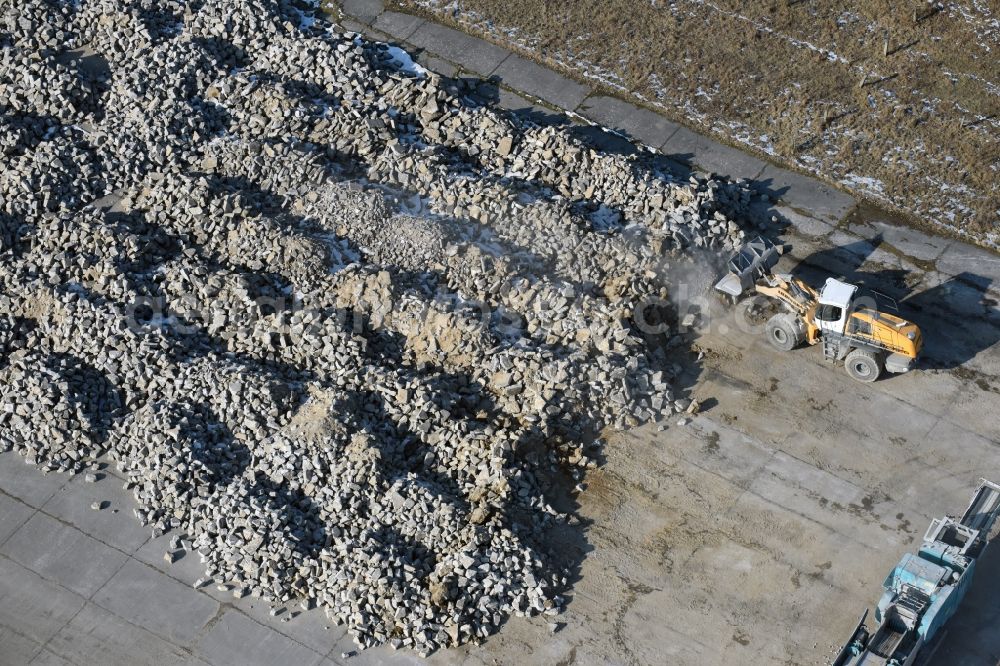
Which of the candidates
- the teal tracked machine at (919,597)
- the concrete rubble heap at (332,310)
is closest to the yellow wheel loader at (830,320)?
the concrete rubble heap at (332,310)

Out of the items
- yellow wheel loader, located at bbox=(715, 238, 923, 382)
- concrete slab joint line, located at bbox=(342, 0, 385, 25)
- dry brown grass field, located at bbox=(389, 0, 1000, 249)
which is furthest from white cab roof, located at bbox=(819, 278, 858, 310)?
concrete slab joint line, located at bbox=(342, 0, 385, 25)

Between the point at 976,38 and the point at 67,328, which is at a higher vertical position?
the point at 976,38

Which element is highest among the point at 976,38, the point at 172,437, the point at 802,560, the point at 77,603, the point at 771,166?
the point at 976,38

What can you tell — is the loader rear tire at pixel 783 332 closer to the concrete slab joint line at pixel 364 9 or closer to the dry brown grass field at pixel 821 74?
the dry brown grass field at pixel 821 74

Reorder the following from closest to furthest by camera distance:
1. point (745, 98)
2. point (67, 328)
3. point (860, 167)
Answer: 1. point (67, 328)
2. point (860, 167)
3. point (745, 98)

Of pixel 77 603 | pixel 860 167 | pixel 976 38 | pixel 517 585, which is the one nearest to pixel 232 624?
pixel 77 603

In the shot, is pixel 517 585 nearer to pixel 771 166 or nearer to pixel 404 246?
pixel 404 246
